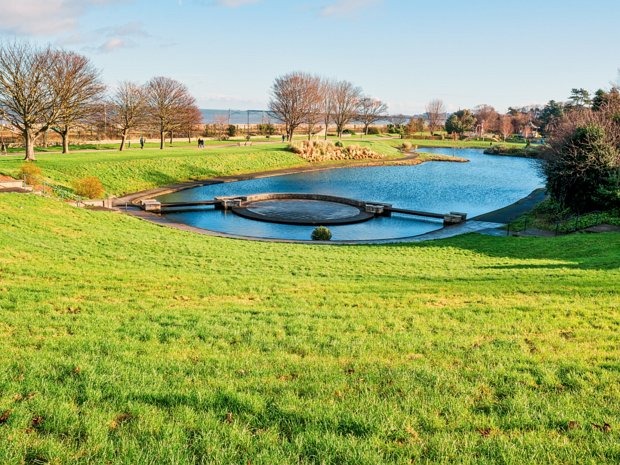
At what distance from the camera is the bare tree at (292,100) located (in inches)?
3386

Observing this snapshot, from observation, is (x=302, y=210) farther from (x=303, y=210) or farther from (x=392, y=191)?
(x=392, y=191)

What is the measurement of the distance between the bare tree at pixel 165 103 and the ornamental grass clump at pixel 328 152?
17.0 metres

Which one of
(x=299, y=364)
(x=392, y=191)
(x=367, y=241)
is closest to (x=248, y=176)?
(x=392, y=191)

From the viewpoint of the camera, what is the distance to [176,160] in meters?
52.6

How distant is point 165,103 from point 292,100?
26980 mm

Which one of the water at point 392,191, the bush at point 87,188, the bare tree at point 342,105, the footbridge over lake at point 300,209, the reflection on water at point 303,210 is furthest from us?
the bare tree at point 342,105

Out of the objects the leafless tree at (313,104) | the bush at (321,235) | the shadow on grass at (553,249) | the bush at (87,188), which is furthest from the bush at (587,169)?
the leafless tree at (313,104)

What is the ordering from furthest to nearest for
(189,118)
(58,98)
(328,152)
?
(328,152), (189,118), (58,98)

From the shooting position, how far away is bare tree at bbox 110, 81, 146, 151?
185 feet

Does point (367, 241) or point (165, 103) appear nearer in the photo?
point (367, 241)

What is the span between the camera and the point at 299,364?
23.3 ft

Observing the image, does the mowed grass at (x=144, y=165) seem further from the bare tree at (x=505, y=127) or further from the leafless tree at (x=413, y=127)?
the bare tree at (x=505, y=127)

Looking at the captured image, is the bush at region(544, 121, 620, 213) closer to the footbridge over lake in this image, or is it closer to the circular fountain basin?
the footbridge over lake

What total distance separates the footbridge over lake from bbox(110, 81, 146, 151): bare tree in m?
25.3
